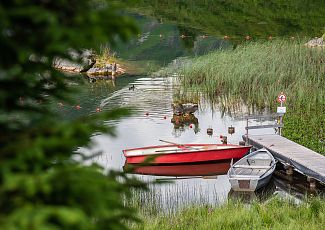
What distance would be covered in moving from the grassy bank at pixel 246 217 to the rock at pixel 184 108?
13.5 meters

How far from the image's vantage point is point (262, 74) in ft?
94.0

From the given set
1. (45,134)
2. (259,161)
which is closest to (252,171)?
(259,161)

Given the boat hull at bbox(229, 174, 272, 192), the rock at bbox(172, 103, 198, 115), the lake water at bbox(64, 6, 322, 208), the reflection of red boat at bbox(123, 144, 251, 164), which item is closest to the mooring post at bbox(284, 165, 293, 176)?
the lake water at bbox(64, 6, 322, 208)

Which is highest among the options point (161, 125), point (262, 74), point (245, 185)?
point (262, 74)

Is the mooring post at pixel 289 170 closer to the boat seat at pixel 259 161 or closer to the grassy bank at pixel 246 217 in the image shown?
the boat seat at pixel 259 161

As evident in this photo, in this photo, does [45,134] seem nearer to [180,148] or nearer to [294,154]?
[294,154]

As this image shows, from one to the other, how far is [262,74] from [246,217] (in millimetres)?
16816

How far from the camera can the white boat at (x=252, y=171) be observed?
18.7 m

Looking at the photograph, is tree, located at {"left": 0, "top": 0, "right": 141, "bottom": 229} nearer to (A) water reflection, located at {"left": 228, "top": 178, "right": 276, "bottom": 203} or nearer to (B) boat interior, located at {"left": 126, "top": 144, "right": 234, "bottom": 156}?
(A) water reflection, located at {"left": 228, "top": 178, "right": 276, "bottom": 203}

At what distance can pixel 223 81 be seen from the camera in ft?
98.5

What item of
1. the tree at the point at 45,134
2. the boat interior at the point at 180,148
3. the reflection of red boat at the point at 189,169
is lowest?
the reflection of red boat at the point at 189,169

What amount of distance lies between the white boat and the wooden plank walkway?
23.3 inches

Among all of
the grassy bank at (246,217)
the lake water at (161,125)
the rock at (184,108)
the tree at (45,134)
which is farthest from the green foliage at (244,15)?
the tree at (45,134)

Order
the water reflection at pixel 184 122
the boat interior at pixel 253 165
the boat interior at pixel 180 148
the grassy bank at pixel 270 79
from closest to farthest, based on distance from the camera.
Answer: the boat interior at pixel 253 165
the boat interior at pixel 180 148
the grassy bank at pixel 270 79
the water reflection at pixel 184 122
